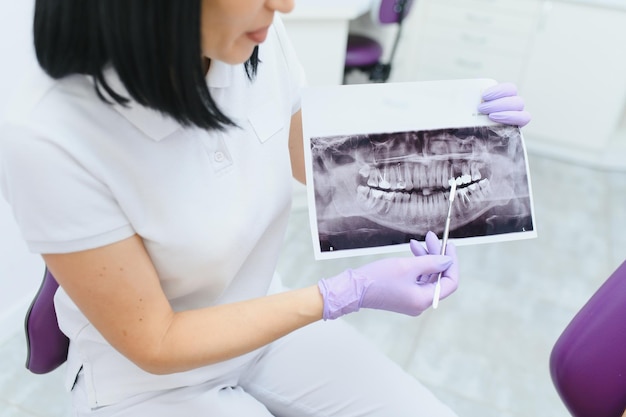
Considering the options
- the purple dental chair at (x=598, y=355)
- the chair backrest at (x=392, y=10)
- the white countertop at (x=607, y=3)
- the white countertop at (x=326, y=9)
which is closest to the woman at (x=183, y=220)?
the purple dental chair at (x=598, y=355)

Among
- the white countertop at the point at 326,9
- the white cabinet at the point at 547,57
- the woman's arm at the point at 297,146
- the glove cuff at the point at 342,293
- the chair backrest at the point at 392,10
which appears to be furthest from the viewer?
the white cabinet at the point at 547,57

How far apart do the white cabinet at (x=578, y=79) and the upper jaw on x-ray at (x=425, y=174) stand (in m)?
2.12

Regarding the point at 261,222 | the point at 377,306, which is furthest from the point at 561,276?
the point at 261,222

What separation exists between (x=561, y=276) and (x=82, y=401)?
1818 mm

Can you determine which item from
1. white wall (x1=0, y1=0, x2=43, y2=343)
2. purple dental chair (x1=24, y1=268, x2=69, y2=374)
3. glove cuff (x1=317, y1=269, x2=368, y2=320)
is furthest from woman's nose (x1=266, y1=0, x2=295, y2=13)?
white wall (x1=0, y1=0, x2=43, y2=343)

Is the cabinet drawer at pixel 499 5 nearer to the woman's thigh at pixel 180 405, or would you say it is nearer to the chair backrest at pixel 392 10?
the chair backrest at pixel 392 10

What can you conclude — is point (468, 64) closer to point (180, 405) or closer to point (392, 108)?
point (392, 108)

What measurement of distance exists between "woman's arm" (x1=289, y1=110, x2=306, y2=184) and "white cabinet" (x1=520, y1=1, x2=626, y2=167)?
84.8 inches

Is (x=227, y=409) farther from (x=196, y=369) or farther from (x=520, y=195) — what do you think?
(x=520, y=195)

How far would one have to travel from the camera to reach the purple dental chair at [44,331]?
37.4 inches

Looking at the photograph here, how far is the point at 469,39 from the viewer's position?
3.00m

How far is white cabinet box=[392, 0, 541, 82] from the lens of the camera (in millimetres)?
2854

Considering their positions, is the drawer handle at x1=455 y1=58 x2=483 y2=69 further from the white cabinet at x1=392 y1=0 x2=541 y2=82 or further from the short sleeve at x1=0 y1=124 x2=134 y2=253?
the short sleeve at x1=0 y1=124 x2=134 y2=253

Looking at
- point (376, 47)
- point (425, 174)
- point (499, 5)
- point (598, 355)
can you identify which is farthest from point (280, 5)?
point (499, 5)
